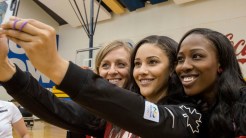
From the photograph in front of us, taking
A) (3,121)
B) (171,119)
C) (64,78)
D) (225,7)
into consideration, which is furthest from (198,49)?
(225,7)

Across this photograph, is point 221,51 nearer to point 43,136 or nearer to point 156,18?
point 43,136

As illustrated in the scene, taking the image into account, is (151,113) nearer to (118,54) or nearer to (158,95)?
(158,95)

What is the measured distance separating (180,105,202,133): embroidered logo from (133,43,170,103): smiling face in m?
0.20

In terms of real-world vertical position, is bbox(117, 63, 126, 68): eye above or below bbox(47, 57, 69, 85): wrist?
below

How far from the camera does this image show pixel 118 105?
2.35 feet

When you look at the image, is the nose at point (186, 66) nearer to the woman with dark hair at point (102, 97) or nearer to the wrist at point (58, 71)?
the woman with dark hair at point (102, 97)

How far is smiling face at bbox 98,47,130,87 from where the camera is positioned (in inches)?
56.5

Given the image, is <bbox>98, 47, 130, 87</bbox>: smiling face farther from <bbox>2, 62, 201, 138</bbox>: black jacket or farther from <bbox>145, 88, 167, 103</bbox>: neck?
<bbox>2, 62, 201, 138</bbox>: black jacket

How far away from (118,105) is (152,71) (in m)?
0.39

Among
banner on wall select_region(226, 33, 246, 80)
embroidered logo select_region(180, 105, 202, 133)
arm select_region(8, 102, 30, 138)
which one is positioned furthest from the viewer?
banner on wall select_region(226, 33, 246, 80)

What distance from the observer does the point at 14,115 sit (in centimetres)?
239

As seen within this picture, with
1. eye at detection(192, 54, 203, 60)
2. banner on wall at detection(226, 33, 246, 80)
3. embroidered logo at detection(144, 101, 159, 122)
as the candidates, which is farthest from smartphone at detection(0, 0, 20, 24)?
banner on wall at detection(226, 33, 246, 80)

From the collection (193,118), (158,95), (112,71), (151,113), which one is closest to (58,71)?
(151,113)

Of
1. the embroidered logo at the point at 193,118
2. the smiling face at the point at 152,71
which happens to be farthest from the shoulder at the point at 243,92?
the smiling face at the point at 152,71
